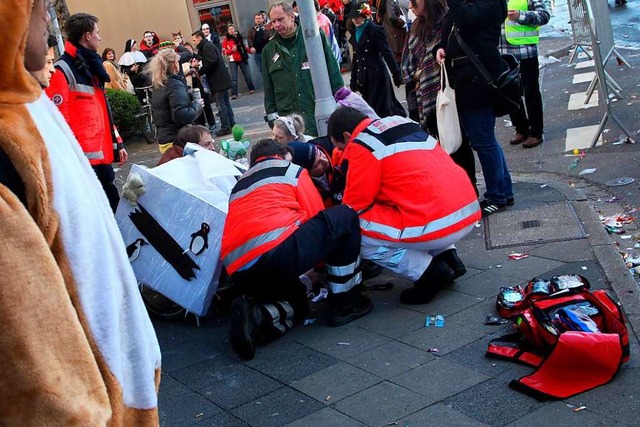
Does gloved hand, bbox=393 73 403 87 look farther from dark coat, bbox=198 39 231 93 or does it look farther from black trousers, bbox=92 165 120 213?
dark coat, bbox=198 39 231 93

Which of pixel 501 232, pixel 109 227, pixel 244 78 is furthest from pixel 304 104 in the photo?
pixel 244 78

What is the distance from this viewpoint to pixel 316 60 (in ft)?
25.0

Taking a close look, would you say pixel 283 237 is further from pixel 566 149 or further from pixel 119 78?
pixel 119 78

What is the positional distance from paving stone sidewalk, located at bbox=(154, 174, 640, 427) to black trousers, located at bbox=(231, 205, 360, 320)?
0.26 metres

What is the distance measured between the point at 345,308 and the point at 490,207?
7.38 feet

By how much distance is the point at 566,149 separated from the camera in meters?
8.94

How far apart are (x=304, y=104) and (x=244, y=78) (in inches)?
511

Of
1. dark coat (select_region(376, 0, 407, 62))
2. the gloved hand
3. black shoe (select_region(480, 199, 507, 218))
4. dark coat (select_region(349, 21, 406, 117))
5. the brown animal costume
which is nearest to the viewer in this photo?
the brown animal costume

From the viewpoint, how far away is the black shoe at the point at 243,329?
15.9 ft

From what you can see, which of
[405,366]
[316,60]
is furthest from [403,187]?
[316,60]

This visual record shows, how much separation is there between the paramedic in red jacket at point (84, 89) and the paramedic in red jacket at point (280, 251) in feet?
6.14

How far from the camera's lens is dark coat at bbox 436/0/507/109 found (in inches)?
262

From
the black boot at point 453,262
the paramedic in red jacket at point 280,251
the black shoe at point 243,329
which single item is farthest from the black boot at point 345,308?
the black boot at point 453,262

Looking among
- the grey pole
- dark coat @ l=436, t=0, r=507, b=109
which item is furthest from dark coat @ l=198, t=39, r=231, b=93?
dark coat @ l=436, t=0, r=507, b=109
